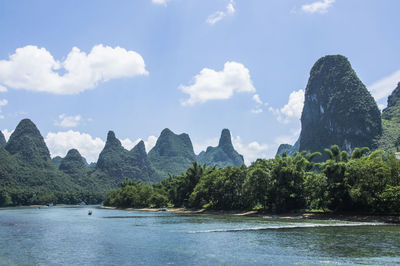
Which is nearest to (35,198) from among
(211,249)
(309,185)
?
(309,185)

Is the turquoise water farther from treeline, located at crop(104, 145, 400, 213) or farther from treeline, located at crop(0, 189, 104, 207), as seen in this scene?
treeline, located at crop(0, 189, 104, 207)

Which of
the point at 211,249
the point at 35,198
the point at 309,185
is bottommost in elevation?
the point at 211,249

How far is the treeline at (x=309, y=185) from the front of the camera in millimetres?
Answer: 46531

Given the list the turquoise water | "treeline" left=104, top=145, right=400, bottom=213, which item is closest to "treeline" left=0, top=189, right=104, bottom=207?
"treeline" left=104, top=145, right=400, bottom=213

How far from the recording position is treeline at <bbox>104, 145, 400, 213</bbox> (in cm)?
4653

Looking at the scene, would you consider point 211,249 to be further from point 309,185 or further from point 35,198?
point 35,198

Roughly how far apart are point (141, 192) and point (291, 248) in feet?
328

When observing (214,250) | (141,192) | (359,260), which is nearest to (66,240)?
(214,250)

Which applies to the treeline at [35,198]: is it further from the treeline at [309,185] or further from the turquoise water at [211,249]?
the turquoise water at [211,249]

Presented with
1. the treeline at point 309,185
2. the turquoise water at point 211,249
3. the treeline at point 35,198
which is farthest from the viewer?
the treeline at point 35,198

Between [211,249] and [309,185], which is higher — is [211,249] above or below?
below

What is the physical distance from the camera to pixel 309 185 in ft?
190

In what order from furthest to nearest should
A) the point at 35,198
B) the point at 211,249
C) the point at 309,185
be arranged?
the point at 35,198 < the point at 309,185 < the point at 211,249

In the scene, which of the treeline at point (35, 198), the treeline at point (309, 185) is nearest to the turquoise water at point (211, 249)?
the treeline at point (309, 185)
